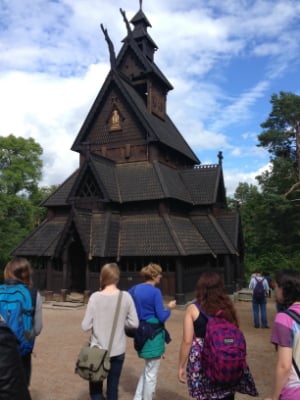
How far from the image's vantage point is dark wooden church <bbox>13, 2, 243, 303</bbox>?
631 inches

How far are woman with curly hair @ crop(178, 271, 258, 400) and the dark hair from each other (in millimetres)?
533

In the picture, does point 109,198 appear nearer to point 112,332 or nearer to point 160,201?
point 160,201

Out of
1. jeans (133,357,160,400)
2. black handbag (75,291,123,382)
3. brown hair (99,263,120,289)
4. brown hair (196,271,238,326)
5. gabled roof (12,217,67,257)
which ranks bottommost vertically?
jeans (133,357,160,400)

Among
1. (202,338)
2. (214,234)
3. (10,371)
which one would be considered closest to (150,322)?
(202,338)

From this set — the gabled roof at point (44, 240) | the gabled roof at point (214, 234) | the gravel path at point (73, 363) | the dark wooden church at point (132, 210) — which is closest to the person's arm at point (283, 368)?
the gravel path at point (73, 363)

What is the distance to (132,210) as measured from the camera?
702 inches

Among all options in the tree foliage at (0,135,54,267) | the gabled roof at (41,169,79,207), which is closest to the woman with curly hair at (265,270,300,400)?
the gabled roof at (41,169,79,207)

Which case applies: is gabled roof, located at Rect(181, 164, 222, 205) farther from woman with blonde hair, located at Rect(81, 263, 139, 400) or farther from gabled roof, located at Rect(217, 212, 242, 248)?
woman with blonde hair, located at Rect(81, 263, 139, 400)

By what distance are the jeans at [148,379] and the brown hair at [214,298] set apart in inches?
59.6

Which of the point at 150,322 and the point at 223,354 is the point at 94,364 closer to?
the point at 150,322

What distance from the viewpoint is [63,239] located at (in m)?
16.1

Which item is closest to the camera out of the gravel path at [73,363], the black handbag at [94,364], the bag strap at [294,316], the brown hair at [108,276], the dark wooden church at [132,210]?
the bag strap at [294,316]

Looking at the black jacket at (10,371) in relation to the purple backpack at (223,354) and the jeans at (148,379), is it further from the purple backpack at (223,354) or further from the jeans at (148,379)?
the jeans at (148,379)

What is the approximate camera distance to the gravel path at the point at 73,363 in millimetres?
5844
